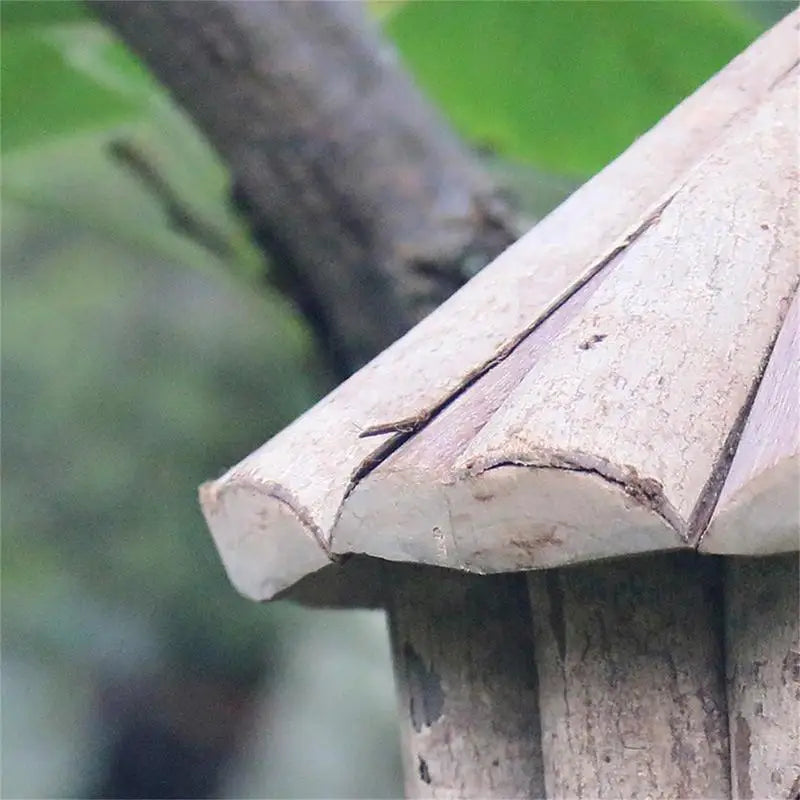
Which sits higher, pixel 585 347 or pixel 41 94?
pixel 41 94

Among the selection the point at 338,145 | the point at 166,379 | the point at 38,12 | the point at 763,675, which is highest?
the point at 38,12

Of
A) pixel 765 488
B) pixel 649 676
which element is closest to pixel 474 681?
pixel 649 676

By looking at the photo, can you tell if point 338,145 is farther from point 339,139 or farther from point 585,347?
point 585,347

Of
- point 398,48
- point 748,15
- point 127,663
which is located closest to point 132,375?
point 127,663


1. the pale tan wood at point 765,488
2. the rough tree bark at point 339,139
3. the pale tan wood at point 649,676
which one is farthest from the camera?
the rough tree bark at point 339,139

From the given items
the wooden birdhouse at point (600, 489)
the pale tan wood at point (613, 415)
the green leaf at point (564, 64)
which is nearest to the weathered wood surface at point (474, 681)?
the wooden birdhouse at point (600, 489)

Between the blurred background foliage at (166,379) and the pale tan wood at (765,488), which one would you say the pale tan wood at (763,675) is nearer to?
the pale tan wood at (765,488)

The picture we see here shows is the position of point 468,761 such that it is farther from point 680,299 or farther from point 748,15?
point 748,15
